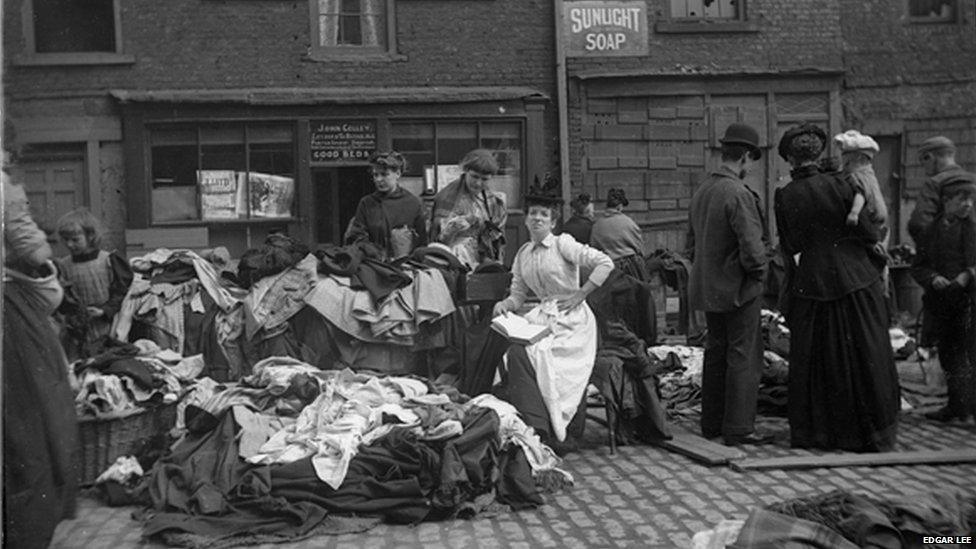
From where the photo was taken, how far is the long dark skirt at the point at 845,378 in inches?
238

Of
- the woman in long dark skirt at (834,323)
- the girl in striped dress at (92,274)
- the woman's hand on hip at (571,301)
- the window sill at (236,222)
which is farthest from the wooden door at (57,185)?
the woman in long dark skirt at (834,323)

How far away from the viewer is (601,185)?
33.5 feet

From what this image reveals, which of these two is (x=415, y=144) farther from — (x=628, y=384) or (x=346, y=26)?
(x=628, y=384)

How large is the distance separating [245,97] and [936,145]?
5.26m

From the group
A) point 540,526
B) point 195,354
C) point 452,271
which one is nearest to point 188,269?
point 195,354

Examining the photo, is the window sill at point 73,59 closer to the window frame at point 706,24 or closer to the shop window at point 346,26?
the shop window at point 346,26

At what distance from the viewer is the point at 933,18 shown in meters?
6.65

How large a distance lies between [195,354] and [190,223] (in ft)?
5.92

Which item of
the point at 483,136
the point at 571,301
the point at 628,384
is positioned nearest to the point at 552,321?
the point at 571,301

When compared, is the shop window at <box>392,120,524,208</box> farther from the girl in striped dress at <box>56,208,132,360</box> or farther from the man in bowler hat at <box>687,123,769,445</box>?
the man in bowler hat at <box>687,123,769,445</box>

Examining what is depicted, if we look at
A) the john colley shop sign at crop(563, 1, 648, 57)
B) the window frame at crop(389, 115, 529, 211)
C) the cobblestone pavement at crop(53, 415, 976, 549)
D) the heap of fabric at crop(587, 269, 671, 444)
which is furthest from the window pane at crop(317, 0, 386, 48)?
the cobblestone pavement at crop(53, 415, 976, 549)

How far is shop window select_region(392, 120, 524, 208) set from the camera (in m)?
10.4

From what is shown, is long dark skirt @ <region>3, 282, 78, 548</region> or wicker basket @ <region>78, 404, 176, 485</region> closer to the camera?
long dark skirt @ <region>3, 282, 78, 548</region>

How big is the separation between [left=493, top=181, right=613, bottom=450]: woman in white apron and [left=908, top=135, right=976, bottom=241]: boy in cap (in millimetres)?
2285
